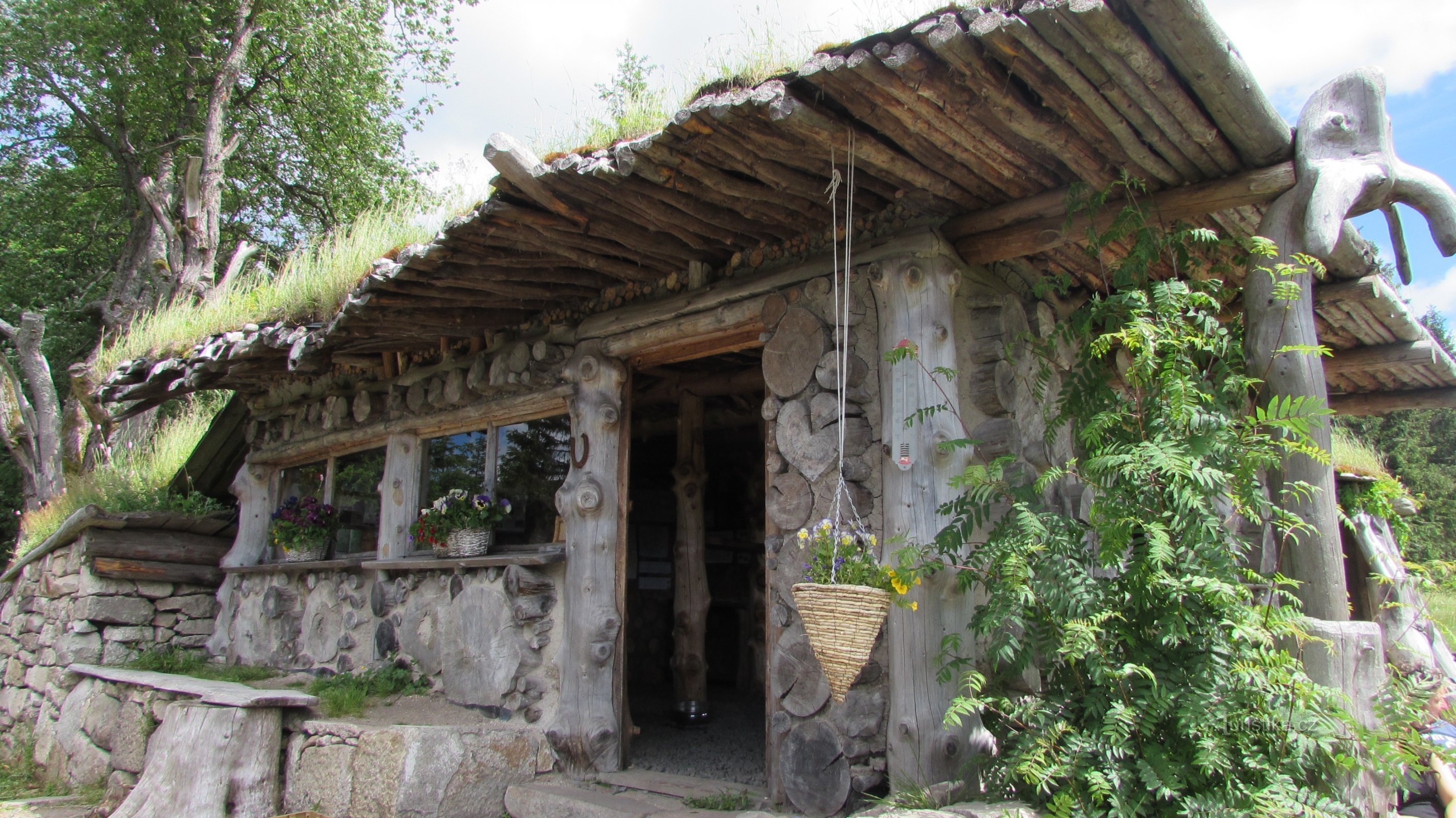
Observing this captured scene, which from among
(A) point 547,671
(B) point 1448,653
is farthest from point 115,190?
(B) point 1448,653

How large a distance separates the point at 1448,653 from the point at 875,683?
Result: 17.2 ft

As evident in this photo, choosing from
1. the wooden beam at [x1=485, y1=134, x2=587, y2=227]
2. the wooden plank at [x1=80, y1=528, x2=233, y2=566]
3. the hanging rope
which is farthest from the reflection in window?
the hanging rope

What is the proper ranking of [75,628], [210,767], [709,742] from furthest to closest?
Result: [75,628] → [709,742] → [210,767]

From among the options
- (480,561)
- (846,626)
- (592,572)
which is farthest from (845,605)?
(480,561)

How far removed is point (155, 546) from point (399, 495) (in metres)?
3.17

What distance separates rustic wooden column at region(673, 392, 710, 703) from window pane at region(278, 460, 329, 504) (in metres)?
3.02

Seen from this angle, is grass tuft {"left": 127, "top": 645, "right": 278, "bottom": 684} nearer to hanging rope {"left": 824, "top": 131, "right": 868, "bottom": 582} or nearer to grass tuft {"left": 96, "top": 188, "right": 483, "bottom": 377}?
grass tuft {"left": 96, "top": 188, "right": 483, "bottom": 377}

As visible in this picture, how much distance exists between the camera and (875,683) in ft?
11.8

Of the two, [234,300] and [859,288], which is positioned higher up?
[234,300]

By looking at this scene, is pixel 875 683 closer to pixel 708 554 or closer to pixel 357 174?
pixel 708 554

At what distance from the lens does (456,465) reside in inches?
242

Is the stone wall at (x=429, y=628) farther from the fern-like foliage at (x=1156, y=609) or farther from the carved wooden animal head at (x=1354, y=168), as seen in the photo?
the carved wooden animal head at (x=1354, y=168)

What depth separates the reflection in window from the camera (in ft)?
21.9

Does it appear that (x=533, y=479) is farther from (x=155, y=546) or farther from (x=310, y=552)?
(x=155, y=546)
